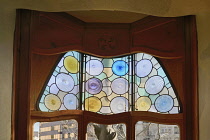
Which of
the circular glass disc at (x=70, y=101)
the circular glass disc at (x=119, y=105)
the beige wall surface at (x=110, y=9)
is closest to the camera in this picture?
the beige wall surface at (x=110, y=9)

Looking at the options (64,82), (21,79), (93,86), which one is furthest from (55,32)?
(93,86)

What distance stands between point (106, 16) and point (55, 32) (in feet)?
2.16

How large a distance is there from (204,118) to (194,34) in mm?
900

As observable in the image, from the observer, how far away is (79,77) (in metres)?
3.71

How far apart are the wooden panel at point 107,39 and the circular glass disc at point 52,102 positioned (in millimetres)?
717

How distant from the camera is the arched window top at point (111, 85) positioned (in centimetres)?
351

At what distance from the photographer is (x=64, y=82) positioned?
3.56m

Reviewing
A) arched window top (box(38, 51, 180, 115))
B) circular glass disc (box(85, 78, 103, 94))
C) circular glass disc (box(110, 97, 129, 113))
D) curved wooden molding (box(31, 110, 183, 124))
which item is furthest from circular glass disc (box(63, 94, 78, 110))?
circular glass disc (box(110, 97, 129, 113))

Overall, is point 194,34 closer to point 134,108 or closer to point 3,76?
point 134,108

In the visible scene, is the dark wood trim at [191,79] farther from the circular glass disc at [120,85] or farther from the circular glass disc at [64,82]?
the circular glass disc at [64,82]

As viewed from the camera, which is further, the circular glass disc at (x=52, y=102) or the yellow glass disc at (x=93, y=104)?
the yellow glass disc at (x=93, y=104)

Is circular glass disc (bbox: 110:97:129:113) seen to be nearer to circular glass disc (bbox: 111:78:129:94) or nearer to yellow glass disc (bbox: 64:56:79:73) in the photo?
circular glass disc (bbox: 111:78:129:94)

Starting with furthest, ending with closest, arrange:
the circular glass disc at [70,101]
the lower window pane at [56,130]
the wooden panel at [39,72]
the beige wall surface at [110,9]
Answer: the circular glass disc at [70,101] → the lower window pane at [56,130] → the wooden panel at [39,72] → the beige wall surface at [110,9]

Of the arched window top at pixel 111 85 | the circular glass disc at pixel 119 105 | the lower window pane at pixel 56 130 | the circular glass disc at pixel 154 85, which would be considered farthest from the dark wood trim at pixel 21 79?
the circular glass disc at pixel 154 85
